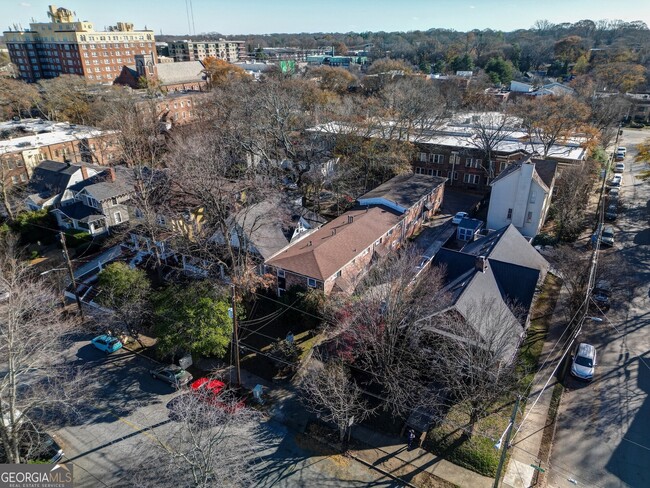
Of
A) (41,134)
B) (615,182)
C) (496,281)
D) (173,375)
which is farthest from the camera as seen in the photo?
(41,134)

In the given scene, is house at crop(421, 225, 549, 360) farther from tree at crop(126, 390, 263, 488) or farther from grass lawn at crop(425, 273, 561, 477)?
tree at crop(126, 390, 263, 488)

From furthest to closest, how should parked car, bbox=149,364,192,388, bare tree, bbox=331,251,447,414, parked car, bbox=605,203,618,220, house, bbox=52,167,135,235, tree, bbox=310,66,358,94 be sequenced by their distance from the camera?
tree, bbox=310,66,358,94 < parked car, bbox=605,203,618,220 < house, bbox=52,167,135,235 < parked car, bbox=149,364,192,388 < bare tree, bbox=331,251,447,414

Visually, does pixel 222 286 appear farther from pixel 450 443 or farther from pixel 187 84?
pixel 187 84

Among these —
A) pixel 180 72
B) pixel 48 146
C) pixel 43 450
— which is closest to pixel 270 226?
pixel 43 450

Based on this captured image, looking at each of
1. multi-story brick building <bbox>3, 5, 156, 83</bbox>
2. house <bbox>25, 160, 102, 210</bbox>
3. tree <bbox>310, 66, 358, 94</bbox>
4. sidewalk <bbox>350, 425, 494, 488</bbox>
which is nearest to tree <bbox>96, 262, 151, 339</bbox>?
sidewalk <bbox>350, 425, 494, 488</bbox>

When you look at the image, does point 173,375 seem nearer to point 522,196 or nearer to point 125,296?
point 125,296

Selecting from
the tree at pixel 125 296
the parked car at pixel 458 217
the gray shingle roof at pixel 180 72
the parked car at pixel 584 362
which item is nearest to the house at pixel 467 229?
the parked car at pixel 458 217

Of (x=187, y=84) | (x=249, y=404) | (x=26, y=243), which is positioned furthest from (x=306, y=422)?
(x=187, y=84)
